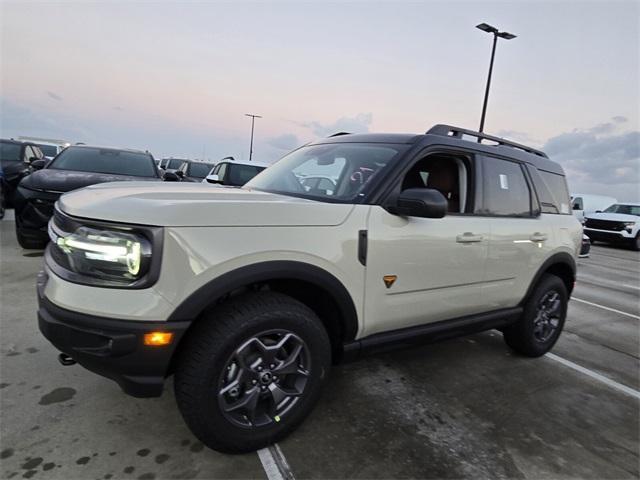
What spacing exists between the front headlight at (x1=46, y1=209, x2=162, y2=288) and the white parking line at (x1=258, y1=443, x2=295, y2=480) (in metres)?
1.14

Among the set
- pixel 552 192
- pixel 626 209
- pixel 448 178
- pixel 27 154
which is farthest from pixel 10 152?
pixel 626 209

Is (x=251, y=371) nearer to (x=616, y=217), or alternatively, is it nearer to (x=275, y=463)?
(x=275, y=463)

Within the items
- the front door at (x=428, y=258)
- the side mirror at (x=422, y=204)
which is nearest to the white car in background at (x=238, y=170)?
the front door at (x=428, y=258)

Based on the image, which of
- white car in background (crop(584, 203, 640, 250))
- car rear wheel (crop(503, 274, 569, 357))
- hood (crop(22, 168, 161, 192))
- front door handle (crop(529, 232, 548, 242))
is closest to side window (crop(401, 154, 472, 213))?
front door handle (crop(529, 232, 548, 242))

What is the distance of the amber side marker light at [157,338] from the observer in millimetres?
1815

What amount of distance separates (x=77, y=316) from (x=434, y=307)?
2141mm

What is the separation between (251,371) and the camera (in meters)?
2.12

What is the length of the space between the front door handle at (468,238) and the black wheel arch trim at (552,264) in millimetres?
1011

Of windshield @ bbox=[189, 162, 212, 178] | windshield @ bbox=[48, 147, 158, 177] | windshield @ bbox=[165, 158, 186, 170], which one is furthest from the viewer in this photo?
windshield @ bbox=[165, 158, 186, 170]

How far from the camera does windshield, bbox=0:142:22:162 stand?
1005cm

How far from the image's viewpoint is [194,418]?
198 centimetres

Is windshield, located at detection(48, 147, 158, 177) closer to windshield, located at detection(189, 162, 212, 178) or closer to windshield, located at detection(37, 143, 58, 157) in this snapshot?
windshield, located at detection(189, 162, 212, 178)

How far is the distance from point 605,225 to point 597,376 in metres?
16.4

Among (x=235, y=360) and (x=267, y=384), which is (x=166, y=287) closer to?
(x=235, y=360)
